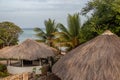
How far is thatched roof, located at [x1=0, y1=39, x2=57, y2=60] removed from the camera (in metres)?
20.4

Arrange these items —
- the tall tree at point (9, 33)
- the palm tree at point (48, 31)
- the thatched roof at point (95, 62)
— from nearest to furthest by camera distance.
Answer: the thatched roof at point (95, 62), the palm tree at point (48, 31), the tall tree at point (9, 33)

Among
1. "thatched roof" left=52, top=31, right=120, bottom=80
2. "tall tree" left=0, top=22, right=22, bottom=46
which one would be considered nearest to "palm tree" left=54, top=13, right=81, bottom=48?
"thatched roof" left=52, top=31, right=120, bottom=80

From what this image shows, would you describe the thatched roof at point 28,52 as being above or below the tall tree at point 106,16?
below

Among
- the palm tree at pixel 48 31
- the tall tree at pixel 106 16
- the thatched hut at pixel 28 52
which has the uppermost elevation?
the tall tree at pixel 106 16

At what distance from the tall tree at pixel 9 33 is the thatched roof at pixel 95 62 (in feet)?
64.9

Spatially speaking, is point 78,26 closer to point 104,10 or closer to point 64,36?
point 64,36

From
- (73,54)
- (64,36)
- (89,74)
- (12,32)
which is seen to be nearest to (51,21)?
(64,36)

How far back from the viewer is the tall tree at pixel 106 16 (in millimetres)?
16719

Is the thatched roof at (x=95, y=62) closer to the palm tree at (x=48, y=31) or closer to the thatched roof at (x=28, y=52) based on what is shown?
the thatched roof at (x=28, y=52)

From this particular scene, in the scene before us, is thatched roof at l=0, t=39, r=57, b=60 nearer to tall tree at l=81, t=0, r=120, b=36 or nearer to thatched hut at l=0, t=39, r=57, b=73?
thatched hut at l=0, t=39, r=57, b=73

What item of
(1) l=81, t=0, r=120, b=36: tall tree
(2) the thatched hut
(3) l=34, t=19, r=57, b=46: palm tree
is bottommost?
(2) the thatched hut

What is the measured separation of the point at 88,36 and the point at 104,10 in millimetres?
1752

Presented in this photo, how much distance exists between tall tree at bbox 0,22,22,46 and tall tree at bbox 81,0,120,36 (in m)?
15.8

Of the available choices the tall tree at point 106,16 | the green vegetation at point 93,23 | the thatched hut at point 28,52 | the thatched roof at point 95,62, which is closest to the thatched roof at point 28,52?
the thatched hut at point 28,52
